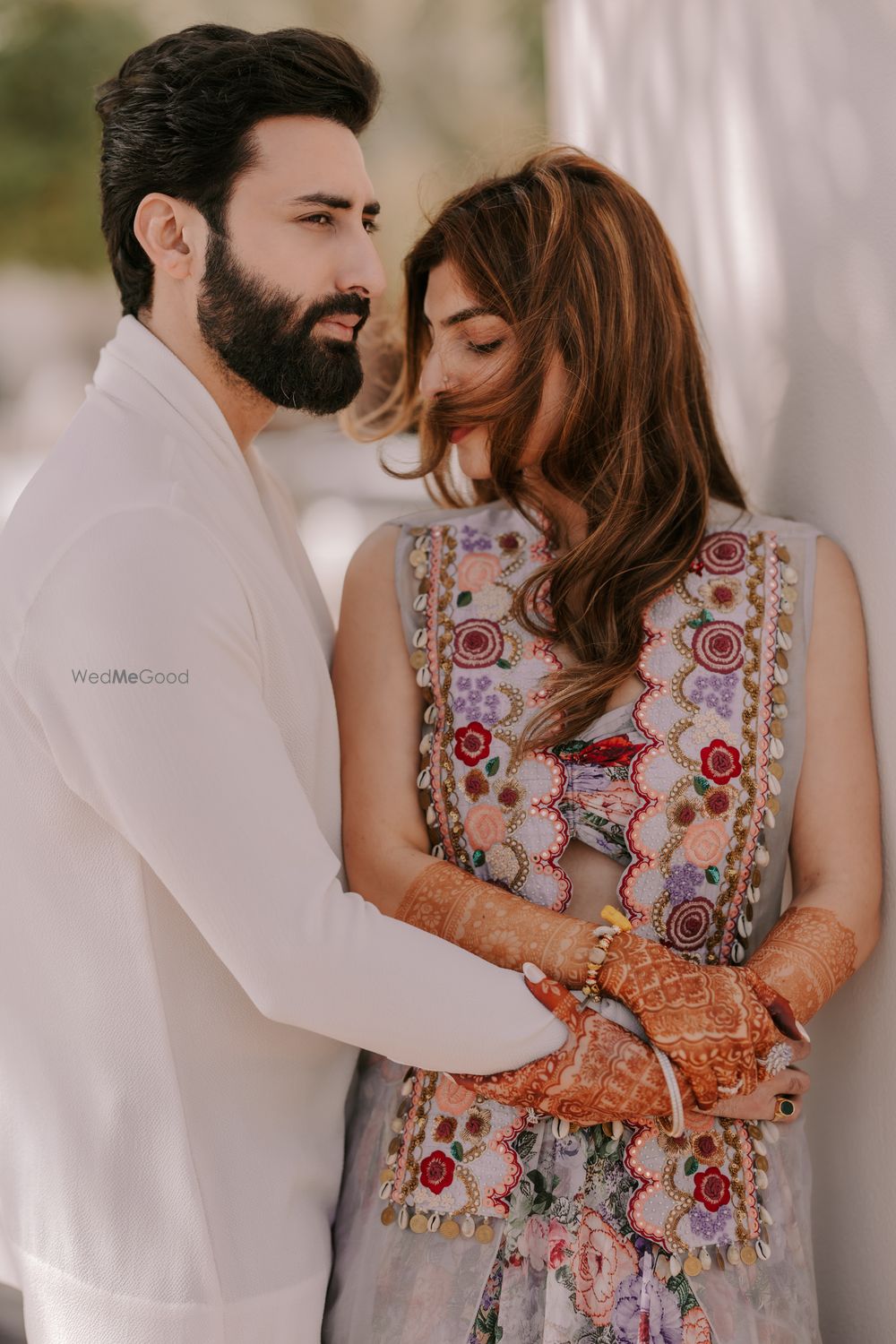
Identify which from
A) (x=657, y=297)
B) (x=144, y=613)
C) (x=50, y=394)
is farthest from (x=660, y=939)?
(x=50, y=394)

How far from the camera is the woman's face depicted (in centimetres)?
157

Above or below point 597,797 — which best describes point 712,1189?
below

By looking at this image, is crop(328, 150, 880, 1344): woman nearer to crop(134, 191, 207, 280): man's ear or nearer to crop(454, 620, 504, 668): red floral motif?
crop(454, 620, 504, 668): red floral motif

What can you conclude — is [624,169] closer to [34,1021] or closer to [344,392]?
[344,392]

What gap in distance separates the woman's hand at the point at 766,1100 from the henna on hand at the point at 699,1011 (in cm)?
5

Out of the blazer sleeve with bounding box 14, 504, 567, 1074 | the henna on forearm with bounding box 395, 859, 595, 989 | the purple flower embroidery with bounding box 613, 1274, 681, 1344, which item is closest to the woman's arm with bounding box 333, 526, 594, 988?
the henna on forearm with bounding box 395, 859, 595, 989

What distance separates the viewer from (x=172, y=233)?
155 cm

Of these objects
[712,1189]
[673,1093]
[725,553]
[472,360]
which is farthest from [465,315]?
[712,1189]

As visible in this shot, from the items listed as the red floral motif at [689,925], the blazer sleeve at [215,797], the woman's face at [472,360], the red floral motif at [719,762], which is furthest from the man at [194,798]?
the red floral motif at [719,762]

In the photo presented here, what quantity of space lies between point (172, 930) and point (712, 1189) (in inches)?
26.2

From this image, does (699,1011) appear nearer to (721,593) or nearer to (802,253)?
(721,593)

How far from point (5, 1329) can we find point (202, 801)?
43.0 inches

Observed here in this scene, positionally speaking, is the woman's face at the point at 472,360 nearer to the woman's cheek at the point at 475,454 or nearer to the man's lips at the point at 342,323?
the woman's cheek at the point at 475,454

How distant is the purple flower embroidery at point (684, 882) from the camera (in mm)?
1444
